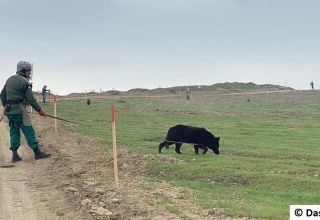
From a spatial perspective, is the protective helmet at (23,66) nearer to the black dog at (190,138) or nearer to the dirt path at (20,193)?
the dirt path at (20,193)

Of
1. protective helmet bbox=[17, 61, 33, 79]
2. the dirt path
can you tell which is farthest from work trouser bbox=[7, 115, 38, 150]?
protective helmet bbox=[17, 61, 33, 79]

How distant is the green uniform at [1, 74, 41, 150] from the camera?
1450 cm

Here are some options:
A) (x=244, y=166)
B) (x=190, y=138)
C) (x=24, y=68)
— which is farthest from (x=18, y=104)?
(x=244, y=166)

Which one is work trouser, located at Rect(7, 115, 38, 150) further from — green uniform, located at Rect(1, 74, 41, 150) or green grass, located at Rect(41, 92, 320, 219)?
green grass, located at Rect(41, 92, 320, 219)

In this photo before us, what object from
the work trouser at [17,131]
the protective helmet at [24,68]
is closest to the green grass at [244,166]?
the work trouser at [17,131]

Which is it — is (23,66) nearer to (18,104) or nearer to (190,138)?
(18,104)

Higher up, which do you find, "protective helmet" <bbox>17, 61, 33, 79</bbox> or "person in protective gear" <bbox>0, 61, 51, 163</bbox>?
"protective helmet" <bbox>17, 61, 33, 79</bbox>

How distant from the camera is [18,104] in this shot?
47.9ft

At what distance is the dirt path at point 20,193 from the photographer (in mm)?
9109

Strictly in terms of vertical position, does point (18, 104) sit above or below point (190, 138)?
above

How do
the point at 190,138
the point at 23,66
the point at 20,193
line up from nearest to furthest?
the point at 20,193, the point at 23,66, the point at 190,138

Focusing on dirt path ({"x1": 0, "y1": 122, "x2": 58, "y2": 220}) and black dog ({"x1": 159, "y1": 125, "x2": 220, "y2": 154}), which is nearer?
dirt path ({"x1": 0, "y1": 122, "x2": 58, "y2": 220})

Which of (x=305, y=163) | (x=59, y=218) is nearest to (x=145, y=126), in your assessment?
(x=305, y=163)

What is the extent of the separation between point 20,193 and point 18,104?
446 centimetres
